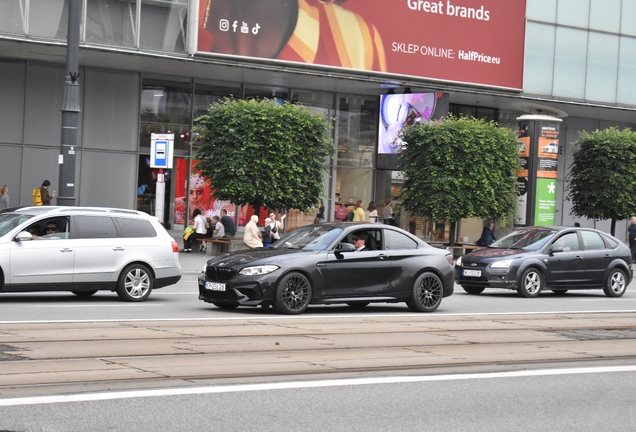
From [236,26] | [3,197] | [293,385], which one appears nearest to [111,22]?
[236,26]

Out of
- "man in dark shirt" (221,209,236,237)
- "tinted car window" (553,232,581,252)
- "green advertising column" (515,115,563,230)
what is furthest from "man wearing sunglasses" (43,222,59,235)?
"green advertising column" (515,115,563,230)

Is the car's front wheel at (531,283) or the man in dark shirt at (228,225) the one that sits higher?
the man in dark shirt at (228,225)

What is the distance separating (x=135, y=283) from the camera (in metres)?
16.0

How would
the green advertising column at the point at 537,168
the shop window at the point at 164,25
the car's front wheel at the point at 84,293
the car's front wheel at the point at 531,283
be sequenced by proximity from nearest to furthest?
the car's front wheel at the point at 84,293 < the car's front wheel at the point at 531,283 < the shop window at the point at 164,25 < the green advertising column at the point at 537,168

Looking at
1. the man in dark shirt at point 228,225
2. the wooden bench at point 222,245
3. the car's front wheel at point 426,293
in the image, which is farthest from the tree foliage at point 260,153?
the car's front wheel at point 426,293

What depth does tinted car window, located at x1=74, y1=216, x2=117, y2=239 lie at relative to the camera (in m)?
15.5

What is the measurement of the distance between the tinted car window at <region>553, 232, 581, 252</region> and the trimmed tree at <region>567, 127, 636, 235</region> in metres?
15.2

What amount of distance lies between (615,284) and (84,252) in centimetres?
1188

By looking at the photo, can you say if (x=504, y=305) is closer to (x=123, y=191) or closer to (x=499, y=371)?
(x=499, y=371)

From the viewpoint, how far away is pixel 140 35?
95.0 ft

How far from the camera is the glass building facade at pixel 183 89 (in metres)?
28.8

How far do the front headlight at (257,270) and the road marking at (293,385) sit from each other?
5042 mm

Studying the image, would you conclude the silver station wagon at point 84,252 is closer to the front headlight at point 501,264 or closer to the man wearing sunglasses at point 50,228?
the man wearing sunglasses at point 50,228

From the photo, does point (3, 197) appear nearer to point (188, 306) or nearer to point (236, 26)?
point (236, 26)
